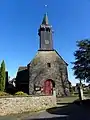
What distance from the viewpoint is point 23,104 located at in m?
20.2

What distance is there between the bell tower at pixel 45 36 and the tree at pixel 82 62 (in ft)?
17.3

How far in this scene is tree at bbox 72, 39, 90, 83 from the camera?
111 feet

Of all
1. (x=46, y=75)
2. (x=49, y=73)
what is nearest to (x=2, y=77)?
(x=46, y=75)

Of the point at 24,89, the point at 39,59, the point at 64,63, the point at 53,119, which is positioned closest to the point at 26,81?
the point at 24,89

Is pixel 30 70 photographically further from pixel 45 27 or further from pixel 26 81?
pixel 45 27

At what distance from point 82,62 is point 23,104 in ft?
55.9

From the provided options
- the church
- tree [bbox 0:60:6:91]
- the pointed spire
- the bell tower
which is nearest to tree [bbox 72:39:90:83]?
the church

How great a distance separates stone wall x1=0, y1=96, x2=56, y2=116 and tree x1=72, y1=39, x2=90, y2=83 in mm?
12306

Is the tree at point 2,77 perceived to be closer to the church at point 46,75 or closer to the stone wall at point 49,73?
the church at point 46,75

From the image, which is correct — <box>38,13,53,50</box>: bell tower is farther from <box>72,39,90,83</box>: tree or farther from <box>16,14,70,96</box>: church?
<box>72,39,90,83</box>: tree

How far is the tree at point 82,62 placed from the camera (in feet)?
111

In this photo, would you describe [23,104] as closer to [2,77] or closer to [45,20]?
[2,77]

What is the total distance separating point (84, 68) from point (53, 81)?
5367 mm

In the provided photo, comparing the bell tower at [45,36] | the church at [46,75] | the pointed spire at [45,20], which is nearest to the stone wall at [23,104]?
the church at [46,75]
